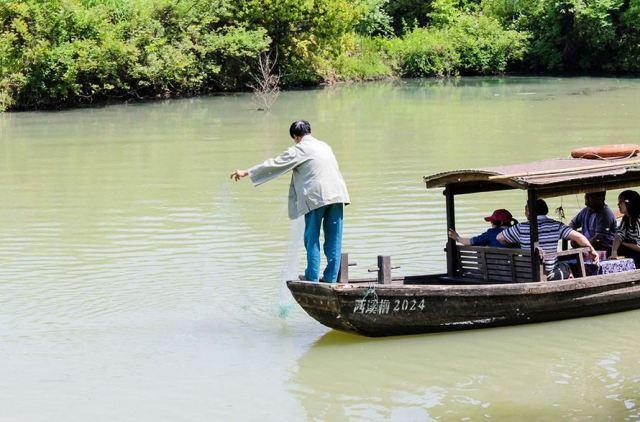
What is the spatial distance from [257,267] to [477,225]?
2.98 m

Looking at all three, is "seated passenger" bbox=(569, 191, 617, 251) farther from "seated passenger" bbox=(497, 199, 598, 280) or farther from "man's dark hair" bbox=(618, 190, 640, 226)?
"seated passenger" bbox=(497, 199, 598, 280)

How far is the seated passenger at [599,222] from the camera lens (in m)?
10.0

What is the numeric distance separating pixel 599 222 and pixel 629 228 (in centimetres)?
30

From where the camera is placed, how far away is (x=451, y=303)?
876 cm

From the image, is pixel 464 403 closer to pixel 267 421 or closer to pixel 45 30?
pixel 267 421

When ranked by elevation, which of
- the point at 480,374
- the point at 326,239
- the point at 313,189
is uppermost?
the point at 313,189

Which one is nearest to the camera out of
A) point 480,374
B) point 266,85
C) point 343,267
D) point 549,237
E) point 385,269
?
point 480,374

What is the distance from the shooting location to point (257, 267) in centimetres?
1147

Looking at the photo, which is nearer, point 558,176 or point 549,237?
point 558,176

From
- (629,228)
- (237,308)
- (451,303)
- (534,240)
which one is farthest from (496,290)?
(237,308)

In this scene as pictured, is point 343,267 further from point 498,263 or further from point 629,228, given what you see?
point 629,228

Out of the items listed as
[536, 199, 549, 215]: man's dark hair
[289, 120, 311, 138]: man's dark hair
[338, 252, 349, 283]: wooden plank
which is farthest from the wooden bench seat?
[289, 120, 311, 138]: man's dark hair

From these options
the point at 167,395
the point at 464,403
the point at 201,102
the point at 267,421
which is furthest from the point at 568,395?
the point at 201,102

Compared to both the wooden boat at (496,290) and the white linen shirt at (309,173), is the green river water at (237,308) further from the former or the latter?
the white linen shirt at (309,173)
